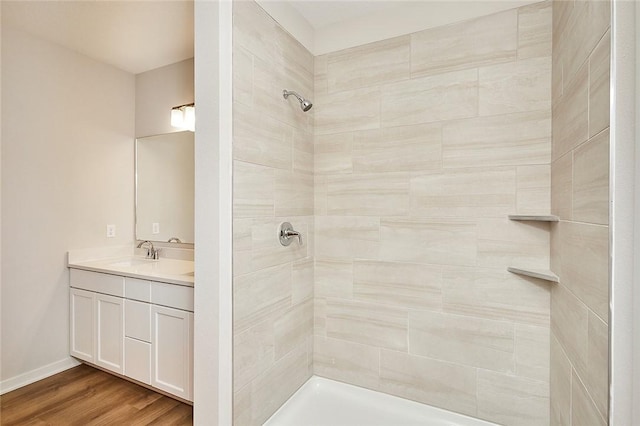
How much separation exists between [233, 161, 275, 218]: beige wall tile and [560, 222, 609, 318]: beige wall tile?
1.28 m

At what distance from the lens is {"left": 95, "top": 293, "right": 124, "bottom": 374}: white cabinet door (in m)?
2.29

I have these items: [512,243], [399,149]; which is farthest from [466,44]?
[512,243]

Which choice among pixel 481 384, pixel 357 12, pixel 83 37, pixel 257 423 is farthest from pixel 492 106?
pixel 83 37

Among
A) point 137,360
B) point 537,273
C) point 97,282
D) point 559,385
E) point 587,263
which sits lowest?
point 137,360

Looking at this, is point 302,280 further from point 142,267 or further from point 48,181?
point 48,181

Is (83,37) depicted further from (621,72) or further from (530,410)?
(530,410)

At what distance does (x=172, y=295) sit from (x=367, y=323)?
3.96ft

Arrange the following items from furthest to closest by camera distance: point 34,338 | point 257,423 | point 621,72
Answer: point 34,338 < point 257,423 < point 621,72

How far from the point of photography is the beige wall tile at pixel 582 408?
3.19 feet

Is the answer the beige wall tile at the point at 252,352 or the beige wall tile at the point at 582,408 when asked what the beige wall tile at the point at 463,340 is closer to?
the beige wall tile at the point at 582,408

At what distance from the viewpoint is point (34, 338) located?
238 centimetres

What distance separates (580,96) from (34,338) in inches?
137

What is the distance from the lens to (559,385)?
139cm

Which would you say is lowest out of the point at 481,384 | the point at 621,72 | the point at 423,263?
the point at 481,384
